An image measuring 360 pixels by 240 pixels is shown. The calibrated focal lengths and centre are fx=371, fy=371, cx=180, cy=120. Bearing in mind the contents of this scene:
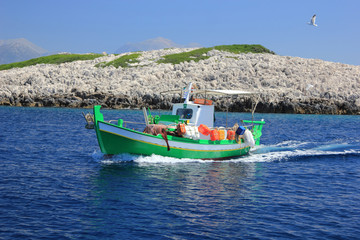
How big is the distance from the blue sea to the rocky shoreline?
202 feet

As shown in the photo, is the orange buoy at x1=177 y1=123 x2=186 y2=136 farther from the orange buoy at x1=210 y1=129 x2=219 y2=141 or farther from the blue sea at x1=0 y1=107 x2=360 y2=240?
the orange buoy at x1=210 y1=129 x2=219 y2=141

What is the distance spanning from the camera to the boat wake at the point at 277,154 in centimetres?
2348

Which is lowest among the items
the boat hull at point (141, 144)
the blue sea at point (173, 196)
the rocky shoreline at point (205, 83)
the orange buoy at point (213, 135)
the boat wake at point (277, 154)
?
the blue sea at point (173, 196)

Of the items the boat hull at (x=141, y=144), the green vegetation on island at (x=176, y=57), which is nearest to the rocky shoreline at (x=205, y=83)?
the green vegetation on island at (x=176, y=57)

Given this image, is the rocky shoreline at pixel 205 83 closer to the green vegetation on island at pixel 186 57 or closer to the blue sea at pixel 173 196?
the green vegetation on island at pixel 186 57

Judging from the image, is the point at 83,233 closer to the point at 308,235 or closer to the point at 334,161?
the point at 308,235

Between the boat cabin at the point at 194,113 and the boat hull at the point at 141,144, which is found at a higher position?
the boat cabin at the point at 194,113

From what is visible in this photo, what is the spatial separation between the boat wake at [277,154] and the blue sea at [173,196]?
9 centimetres

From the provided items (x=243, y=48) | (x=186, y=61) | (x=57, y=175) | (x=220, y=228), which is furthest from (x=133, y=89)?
(x=220, y=228)

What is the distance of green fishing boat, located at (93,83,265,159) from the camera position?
22969 mm

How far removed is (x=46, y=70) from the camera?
391 ft

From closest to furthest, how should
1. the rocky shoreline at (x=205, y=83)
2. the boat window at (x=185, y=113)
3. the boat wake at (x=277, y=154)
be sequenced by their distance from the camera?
1. the boat wake at (x=277, y=154)
2. the boat window at (x=185, y=113)
3. the rocky shoreline at (x=205, y=83)

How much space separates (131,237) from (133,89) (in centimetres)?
9183

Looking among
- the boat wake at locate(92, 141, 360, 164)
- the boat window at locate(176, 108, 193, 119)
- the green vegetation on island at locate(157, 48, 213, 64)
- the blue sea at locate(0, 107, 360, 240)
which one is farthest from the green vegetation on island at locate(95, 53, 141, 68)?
the boat window at locate(176, 108, 193, 119)
